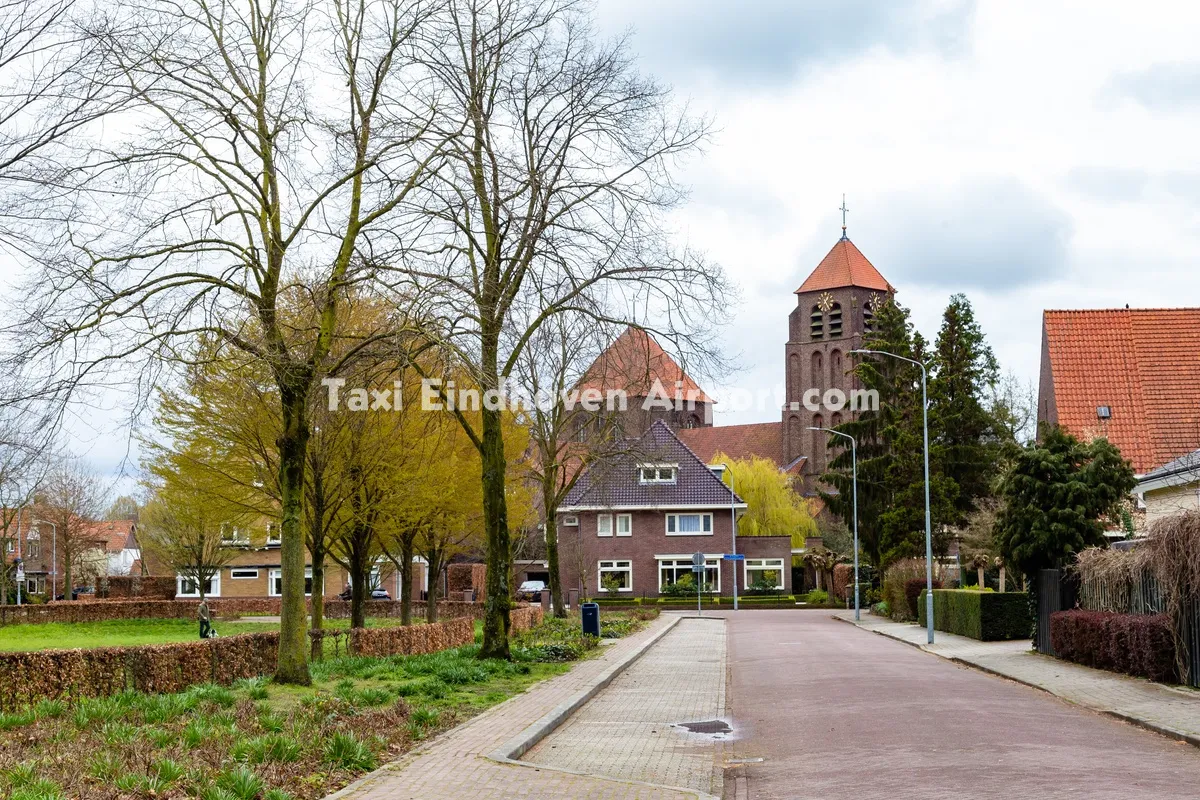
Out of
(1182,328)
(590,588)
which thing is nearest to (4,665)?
(1182,328)

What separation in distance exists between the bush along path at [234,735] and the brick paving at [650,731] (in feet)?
4.61

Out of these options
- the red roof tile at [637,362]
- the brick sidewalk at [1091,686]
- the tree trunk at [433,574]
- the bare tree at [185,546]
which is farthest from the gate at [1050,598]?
the bare tree at [185,546]

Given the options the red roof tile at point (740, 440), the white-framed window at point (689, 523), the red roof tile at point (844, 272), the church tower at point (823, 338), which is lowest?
the white-framed window at point (689, 523)

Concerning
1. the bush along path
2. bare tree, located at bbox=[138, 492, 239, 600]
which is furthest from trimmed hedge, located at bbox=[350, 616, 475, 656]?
bare tree, located at bbox=[138, 492, 239, 600]

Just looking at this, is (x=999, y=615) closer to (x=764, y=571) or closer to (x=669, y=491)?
(x=669, y=491)

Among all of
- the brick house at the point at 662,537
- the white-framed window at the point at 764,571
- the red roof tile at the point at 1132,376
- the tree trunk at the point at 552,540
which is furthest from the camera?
the white-framed window at the point at 764,571

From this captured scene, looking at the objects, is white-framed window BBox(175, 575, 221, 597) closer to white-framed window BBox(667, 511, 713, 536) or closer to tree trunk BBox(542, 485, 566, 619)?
white-framed window BBox(667, 511, 713, 536)

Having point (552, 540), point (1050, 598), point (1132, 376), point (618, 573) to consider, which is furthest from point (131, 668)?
point (618, 573)

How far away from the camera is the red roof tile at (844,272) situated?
9850cm

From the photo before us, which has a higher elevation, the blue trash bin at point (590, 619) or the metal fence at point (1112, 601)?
the metal fence at point (1112, 601)

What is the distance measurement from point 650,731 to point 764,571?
5684cm

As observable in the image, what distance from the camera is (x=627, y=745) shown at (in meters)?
12.7

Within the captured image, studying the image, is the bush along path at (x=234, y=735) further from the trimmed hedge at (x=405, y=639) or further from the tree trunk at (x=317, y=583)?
the tree trunk at (x=317, y=583)

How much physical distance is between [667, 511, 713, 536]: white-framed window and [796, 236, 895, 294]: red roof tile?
35.5 metres
